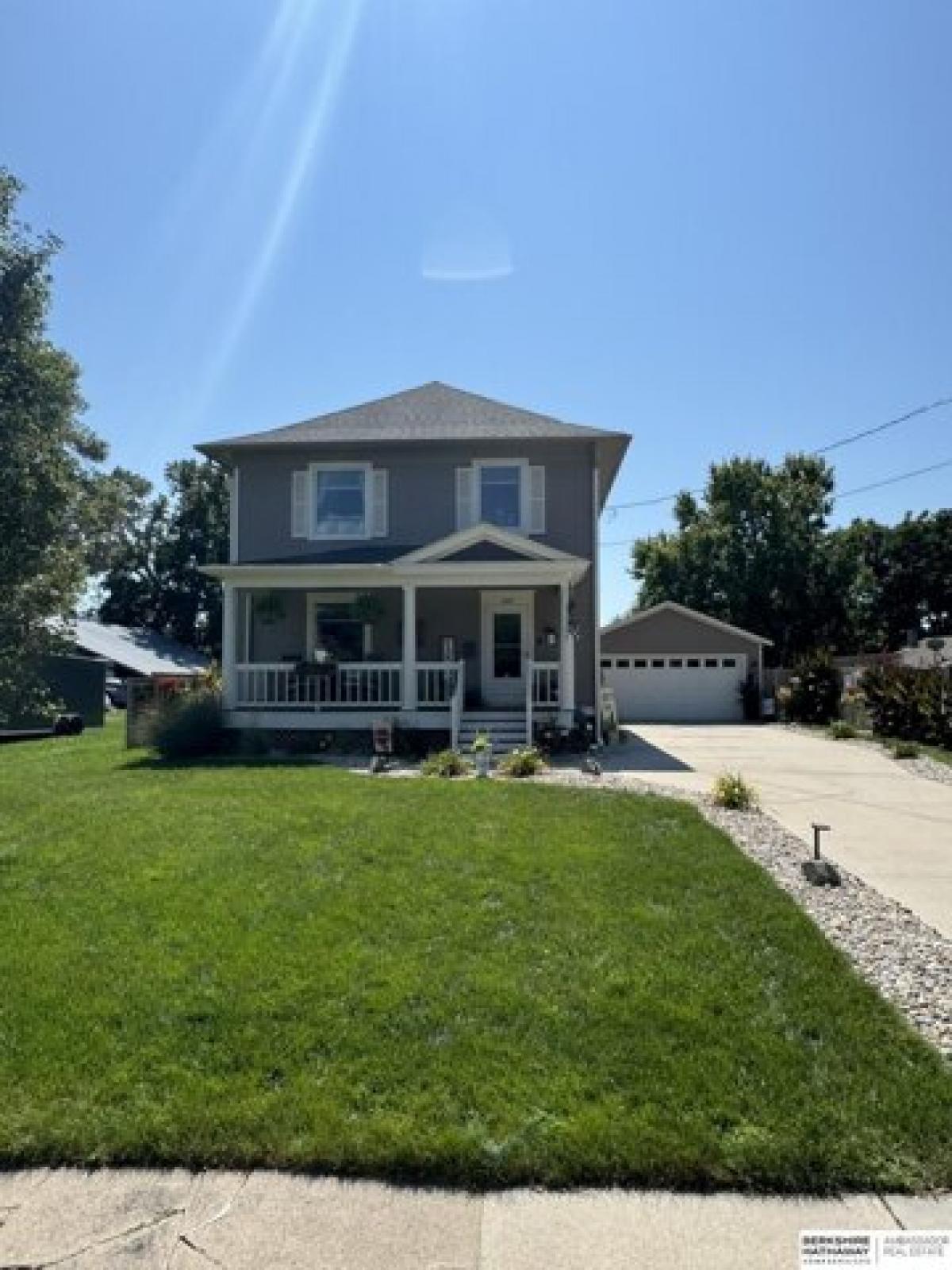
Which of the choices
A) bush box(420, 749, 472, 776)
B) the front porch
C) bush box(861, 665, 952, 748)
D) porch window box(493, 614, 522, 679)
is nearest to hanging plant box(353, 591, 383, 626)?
the front porch

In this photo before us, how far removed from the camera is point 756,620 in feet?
120

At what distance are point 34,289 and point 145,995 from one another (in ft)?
16.6

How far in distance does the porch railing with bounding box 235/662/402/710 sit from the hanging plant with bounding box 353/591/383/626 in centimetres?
89

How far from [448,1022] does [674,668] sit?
23264mm

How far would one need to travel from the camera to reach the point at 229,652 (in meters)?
14.9

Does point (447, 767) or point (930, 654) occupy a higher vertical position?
point (930, 654)

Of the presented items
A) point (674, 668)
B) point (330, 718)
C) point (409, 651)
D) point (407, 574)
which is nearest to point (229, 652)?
point (330, 718)

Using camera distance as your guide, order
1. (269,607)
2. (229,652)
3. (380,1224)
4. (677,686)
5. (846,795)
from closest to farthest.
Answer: (380,1224) < (846,795) < (229,652) < (269,607) < (677,686)

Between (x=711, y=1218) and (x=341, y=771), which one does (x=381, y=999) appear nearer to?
(x=711, y=1218)

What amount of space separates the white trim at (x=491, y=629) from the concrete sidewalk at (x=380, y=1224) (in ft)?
44.5

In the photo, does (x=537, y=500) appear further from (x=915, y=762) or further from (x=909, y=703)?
(x=909, y=703)

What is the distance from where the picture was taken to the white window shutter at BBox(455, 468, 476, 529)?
16.7 metres

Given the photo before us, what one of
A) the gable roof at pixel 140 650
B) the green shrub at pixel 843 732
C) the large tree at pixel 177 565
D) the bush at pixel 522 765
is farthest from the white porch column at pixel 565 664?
the large tree at pixel 177 565

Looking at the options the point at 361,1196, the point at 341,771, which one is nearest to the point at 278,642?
the point at 341,771
